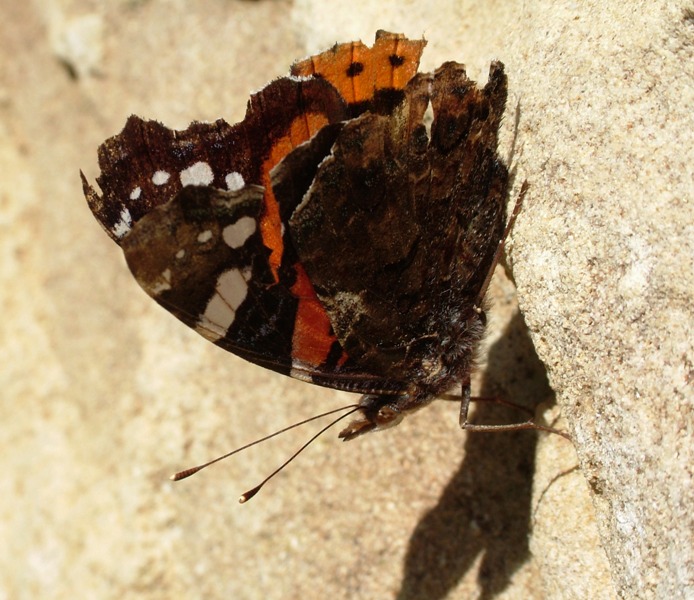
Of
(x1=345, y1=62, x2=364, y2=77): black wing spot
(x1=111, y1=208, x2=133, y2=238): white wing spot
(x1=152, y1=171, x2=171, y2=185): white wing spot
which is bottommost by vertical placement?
(x1=111, y1=208, x2=133, y2=238): white wing spot

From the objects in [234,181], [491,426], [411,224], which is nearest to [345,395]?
[491,426]

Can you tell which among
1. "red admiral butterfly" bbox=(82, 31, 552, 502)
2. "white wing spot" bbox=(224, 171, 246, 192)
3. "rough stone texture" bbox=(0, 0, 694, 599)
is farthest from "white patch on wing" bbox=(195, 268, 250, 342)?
"rough stone texture" bbox=(0, 0, 694, 599)

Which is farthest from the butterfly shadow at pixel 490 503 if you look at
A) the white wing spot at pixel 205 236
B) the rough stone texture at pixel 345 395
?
the white wing spot at pixel 205 236

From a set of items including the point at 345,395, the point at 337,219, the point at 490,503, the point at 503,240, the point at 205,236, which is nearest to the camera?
the point at 205,236

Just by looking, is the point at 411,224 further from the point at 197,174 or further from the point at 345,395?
the point at 345,395

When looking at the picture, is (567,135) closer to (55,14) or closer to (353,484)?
(353,484)

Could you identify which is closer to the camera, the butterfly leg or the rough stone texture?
the rough stone texture

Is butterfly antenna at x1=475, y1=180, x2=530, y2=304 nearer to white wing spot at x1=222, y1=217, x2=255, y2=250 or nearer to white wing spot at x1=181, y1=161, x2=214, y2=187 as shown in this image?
white wing spot at x1=222, y1=217, x2=255, y2=250
